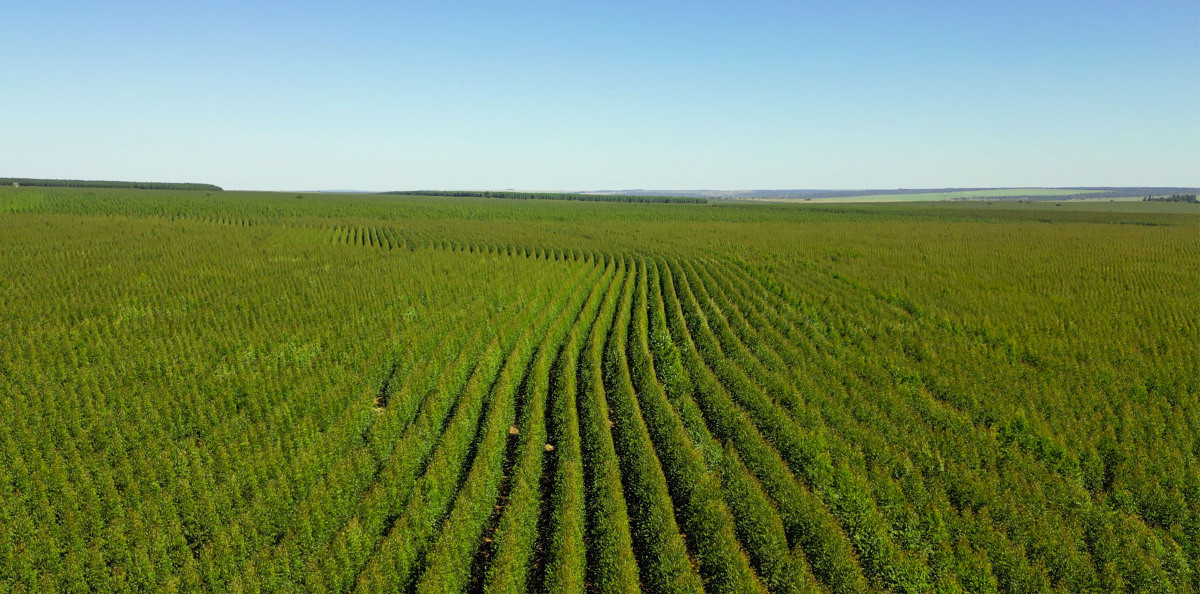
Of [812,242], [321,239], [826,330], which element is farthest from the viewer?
[812,242]

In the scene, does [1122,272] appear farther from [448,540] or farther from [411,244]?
[411,244]

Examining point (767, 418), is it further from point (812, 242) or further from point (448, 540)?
point (812, 242)

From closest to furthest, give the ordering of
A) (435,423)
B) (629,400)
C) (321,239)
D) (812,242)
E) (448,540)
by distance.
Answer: (448,540), (435,423), (629,400), (321,239), (812,242)

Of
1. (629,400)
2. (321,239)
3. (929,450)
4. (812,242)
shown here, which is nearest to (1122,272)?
(812,242)

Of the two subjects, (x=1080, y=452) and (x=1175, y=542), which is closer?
(x=1175, y=542)

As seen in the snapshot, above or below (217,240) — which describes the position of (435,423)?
below

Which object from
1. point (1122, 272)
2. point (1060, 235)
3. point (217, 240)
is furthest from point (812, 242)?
point (217, 240)
